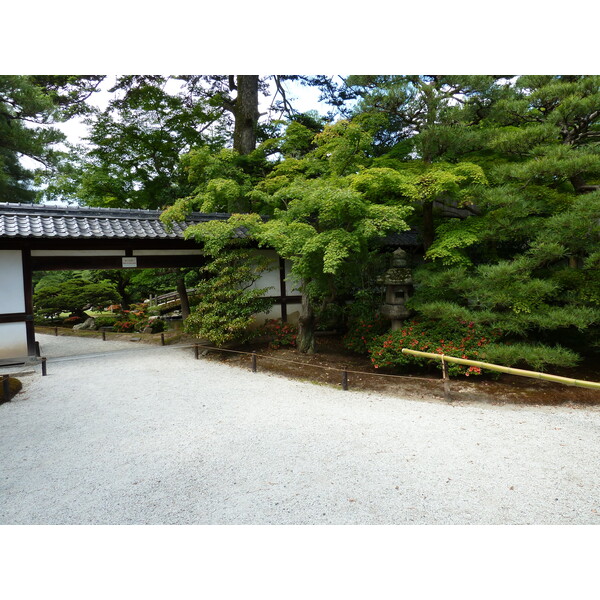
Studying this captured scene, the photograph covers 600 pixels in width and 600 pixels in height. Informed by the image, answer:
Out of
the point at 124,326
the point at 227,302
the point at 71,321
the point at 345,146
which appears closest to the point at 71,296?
the point at 71,321

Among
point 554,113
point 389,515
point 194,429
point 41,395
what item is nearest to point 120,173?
point 41,395

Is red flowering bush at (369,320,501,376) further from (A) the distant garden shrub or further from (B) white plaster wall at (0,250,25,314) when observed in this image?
(A) the distant garden shrub

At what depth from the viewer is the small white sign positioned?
804 cm

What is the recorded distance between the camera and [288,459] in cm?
335

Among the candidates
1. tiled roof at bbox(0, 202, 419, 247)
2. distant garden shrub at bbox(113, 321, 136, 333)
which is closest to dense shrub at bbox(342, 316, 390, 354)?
tiled roof at bbox(0, 202, 419, 247)

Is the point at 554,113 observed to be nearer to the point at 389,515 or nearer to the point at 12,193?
the point at 389,515

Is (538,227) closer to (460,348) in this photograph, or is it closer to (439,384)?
(460,348)

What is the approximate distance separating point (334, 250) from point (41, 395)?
4.70m

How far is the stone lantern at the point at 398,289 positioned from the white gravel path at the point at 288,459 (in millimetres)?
1865

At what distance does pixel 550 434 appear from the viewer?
3.77 metres

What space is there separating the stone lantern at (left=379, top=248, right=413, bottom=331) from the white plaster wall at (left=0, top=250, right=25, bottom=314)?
664 centimetres

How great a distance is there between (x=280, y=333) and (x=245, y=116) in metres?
6.28

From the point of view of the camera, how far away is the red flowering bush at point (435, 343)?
210 inches

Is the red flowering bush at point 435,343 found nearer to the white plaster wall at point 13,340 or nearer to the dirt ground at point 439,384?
the dirt ground at point 439,384
